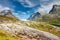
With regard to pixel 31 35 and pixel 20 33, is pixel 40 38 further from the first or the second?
pixel 20 33

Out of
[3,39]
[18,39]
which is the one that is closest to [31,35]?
[18,39]

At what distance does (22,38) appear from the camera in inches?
1843

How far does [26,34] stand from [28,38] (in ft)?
9.71

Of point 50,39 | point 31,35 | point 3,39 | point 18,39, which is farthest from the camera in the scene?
point 50,39

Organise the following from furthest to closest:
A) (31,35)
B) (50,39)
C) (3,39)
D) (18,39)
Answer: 1. (50,39)
2. (31,35)
3. (18,39)
4. (3,39)

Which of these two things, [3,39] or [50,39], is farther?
[50,39]

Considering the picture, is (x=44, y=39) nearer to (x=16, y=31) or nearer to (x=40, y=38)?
(x=40, y=38)

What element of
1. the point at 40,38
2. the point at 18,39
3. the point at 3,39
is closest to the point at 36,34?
the point at 40,38

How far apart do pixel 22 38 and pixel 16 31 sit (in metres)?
6.24

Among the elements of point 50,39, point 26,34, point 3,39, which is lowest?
point 50,39

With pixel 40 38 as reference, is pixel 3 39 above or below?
above

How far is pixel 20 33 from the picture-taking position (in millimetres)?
51219

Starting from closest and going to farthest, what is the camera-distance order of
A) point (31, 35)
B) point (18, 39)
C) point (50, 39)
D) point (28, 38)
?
point (18, 39) → point (28, 38) → point (31, 35) → point (50, 39)

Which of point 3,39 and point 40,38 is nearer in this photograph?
point 3,39
